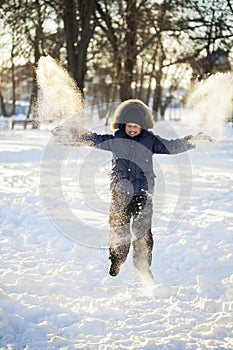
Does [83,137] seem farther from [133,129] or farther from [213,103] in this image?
[213,103]

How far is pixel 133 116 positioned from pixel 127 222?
1.17 m

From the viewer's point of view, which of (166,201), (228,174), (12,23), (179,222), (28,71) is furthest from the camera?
(28,71)

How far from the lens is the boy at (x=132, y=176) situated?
4.79m

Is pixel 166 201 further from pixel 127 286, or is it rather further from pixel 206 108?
pixel 127 286

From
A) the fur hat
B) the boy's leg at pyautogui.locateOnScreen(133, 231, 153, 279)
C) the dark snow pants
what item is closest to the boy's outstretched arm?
the fur hat

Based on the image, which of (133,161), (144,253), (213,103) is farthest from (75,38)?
(144,253)

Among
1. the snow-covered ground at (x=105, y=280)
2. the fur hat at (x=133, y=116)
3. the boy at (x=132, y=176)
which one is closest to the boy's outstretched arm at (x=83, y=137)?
the boy at (x=132, y=176)

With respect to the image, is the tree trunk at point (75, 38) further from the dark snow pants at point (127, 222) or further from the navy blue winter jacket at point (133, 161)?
the dark snow pants at point (127, 222)

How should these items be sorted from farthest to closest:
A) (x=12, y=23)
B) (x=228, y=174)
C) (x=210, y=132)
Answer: (x=12, y=23) → (x=228, y=174) → (x=210, y=132)

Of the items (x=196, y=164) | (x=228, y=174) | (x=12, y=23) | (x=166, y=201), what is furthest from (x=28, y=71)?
(x=166, y=201)

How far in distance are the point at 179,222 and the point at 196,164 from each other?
303 inches

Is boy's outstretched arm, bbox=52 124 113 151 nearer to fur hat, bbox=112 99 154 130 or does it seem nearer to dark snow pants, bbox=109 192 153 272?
fur hat, bbox=112 99 154 130

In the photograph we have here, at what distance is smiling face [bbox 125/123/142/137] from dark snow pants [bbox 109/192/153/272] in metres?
0.66

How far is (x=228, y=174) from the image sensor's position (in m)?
12.3
